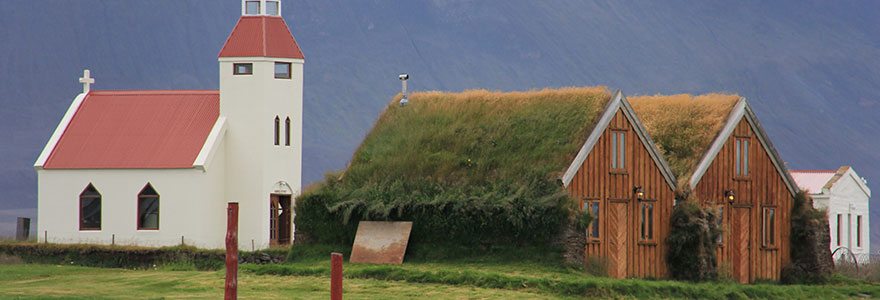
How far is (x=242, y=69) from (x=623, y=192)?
22.1 meters

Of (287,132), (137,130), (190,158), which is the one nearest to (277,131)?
(287,132)

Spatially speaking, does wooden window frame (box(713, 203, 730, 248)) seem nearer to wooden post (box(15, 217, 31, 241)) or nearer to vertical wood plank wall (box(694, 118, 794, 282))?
vertical wood plank wall (box(694, 118, 794, 282))

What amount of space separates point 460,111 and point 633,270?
7622 mm

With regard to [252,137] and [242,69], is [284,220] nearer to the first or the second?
[252,137]

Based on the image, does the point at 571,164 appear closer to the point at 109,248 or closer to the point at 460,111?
the point at 460,111

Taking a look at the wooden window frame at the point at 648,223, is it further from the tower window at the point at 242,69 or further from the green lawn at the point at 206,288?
the tower window at the point at 242,69

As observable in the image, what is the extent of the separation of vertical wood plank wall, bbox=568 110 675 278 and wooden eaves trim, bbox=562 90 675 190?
132 mm

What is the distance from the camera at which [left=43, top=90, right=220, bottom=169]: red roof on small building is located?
53.5 metres

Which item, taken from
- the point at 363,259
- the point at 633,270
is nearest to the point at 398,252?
the point at 363,259

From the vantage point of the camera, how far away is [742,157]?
139ft

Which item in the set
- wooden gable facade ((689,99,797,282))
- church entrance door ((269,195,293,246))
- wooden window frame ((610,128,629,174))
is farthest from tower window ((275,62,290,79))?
wooden gable facade ((689,99,797,282))

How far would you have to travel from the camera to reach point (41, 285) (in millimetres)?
34156

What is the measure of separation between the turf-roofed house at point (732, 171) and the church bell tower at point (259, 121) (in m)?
17.6

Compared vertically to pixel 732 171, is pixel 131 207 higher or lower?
lower
